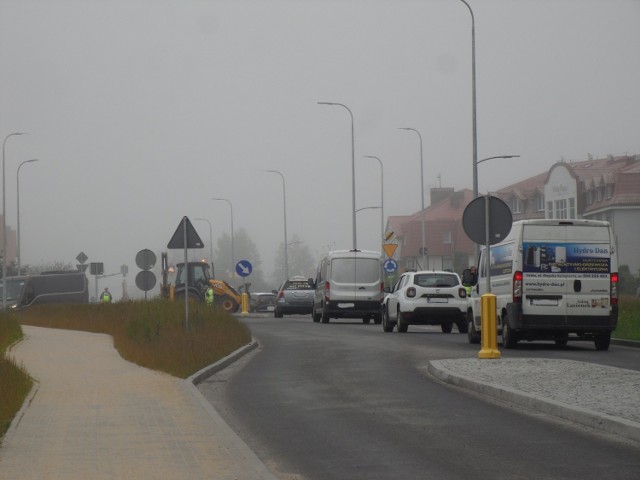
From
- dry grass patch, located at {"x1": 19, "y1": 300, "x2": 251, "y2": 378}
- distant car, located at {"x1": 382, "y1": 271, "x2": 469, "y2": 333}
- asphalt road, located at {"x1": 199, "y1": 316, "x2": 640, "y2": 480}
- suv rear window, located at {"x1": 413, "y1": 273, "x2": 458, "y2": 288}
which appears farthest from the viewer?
suv rear window, located at {"x1": 413, "y1": 273, "x2": 458, "y2": 288}

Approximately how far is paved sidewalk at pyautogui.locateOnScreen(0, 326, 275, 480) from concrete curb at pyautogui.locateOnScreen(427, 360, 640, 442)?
10.9 feet

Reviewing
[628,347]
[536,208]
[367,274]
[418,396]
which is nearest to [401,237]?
[536,208]

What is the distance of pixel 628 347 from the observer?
25547mm

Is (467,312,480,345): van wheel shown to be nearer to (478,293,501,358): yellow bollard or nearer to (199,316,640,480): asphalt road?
(199,316,640,480): asphalt road

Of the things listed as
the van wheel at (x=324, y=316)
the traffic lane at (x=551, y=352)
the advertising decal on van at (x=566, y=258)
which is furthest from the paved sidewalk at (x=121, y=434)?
the van wheel at (x=324, y=316)

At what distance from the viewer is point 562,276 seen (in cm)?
2294

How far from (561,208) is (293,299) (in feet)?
127

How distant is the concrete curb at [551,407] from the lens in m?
10.8

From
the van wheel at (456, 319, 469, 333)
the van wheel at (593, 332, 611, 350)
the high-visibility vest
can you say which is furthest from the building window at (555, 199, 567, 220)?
the van wheel at (593, 332, 611, 350)

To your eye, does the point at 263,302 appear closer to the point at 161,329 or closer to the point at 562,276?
the point at 161,329

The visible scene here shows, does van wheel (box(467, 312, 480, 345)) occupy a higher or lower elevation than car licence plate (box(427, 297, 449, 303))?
lower

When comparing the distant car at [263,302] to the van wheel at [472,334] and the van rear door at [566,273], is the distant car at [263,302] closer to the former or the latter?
the van wheel at [472,334]

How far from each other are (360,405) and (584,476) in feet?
17.3

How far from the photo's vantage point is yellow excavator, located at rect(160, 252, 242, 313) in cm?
5012
